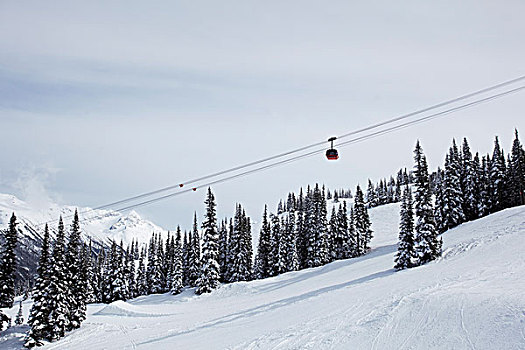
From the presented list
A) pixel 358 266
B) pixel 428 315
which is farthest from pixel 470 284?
pixel 358 266

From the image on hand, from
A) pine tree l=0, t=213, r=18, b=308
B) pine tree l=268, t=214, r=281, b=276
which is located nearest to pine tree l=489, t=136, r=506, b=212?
pine tree l=268, t=214, r=281, b=276

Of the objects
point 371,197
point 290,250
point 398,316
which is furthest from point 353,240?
point 371,197

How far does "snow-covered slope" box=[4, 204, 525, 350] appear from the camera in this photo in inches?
585

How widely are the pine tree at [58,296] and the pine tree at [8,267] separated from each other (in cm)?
428

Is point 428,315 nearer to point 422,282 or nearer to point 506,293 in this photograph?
point 506,293

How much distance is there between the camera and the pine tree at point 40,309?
43719 millimetres

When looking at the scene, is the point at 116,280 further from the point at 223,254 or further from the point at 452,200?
the point at 452,200

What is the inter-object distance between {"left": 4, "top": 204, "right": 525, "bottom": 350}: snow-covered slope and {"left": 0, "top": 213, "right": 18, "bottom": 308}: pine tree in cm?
662

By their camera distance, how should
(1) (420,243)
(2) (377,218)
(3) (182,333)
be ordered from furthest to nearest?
(2) (377,218), (1) (420,243), (3) (182,333)

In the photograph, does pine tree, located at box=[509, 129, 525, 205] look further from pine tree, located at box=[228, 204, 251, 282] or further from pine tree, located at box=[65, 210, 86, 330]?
pine tree, located at box=[65, 210, 86, 330]

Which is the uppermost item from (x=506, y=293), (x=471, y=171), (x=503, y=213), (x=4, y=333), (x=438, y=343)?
(x=471, y=171)

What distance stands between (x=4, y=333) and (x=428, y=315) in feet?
181

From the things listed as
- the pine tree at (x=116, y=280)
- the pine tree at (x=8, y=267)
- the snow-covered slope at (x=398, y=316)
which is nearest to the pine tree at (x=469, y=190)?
the snow-covered slope at (x=398, y=316)

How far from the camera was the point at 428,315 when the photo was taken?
17109 millimetres
